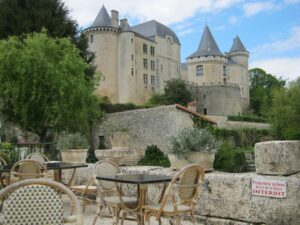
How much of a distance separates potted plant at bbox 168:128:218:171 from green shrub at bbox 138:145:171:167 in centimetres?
1368

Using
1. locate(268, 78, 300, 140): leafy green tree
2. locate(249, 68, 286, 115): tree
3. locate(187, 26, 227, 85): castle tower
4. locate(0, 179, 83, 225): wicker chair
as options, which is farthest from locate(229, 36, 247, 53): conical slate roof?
locate(0, 179, 83, 225): wicker chair

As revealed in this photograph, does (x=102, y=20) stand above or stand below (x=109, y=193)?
above

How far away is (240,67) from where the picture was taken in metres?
64.0

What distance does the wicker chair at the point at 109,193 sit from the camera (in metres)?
4.11

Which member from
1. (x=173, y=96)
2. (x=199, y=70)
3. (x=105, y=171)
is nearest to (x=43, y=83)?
(x=105, y=171)

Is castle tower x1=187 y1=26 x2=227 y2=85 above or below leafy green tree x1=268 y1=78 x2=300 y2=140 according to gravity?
above

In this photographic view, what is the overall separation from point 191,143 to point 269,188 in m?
1.38

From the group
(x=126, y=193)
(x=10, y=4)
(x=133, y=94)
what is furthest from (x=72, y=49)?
(x=133, y=94)

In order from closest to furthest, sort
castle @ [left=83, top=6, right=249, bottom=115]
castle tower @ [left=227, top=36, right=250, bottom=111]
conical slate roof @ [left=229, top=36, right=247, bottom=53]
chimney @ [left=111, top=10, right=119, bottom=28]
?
castle @ [left=83, top=6, right=249, bottom=115] → chimney @ [left=111, top=10, right=119, bottom=28] → castle tower @ [left=227, top=36, right=250, bottom=111] → conical slate roof @ [left=229, top=36, right=247, bottom=53]

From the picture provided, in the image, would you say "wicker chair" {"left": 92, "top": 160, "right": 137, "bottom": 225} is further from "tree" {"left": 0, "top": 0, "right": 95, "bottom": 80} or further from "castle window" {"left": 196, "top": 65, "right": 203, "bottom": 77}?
"castle window" {"left": 196, "top": 65, "right": 203, "bottom": 77}

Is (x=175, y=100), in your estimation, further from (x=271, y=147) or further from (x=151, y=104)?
(x=271, y=147)

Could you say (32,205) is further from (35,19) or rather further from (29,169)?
(35,19)

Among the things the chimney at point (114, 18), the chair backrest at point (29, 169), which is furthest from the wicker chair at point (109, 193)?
the chimney at point (114, 18)

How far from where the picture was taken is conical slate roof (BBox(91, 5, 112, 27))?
45.3 meters
